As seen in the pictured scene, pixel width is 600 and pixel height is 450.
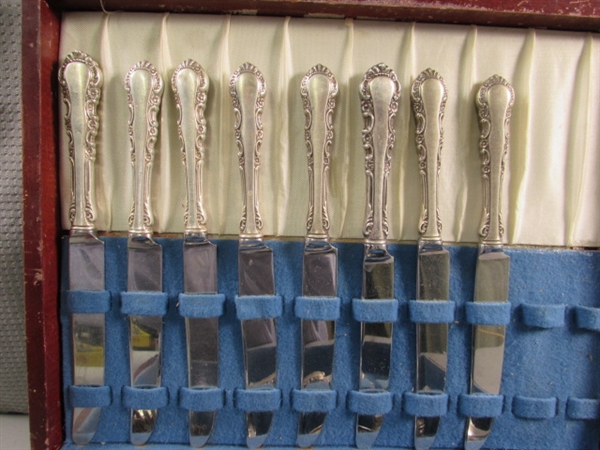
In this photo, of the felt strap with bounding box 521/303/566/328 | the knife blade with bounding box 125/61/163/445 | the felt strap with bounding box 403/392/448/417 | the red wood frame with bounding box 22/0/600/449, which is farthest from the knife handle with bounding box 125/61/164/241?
the felt strap with bounding box 521/303/566/328

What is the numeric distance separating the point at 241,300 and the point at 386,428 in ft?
0.94

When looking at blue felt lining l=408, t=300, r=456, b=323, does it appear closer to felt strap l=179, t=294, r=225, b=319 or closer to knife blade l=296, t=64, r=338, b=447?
knife blade l=296, t=64, r=338, b=447

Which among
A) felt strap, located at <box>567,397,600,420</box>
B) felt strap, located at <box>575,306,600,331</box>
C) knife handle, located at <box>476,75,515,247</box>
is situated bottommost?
felt strap, located at <box>567,397,600,420</box>

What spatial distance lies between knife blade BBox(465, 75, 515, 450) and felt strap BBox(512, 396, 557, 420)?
38mm

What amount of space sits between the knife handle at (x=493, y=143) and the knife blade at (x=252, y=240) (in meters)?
0.31

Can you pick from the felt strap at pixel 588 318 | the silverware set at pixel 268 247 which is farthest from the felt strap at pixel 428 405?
the felt strap at pixel 588 318

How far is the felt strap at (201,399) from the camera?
62cm

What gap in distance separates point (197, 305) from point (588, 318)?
55 cm

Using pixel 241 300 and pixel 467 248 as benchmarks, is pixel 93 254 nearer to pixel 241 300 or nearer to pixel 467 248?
pixel 241 300

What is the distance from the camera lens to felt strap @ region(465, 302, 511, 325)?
0.61 meters

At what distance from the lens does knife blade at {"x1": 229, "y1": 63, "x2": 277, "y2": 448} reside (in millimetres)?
608

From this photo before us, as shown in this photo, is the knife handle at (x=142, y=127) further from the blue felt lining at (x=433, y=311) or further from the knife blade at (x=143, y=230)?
the blue felt lining at (x=433, y=311)

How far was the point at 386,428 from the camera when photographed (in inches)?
25.2

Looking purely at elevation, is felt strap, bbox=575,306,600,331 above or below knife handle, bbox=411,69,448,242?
below
